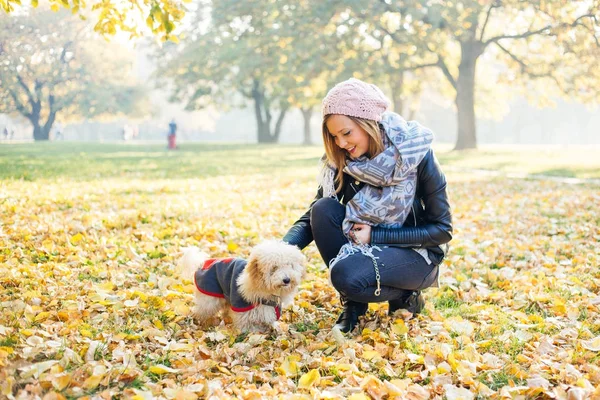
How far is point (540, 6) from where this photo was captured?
20297 millimetres

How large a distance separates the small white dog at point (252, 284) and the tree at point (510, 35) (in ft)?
60.0

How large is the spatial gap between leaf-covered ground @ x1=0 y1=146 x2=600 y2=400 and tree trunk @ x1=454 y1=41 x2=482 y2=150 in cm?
1910

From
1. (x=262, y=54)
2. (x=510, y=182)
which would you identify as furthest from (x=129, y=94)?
(x=510, y=182)

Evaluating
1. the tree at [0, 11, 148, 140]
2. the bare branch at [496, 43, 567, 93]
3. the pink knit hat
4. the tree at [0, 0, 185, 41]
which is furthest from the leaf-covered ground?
the bare branch at [496, 43, 567, 93]

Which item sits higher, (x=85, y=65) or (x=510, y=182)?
(x=85, y=65)

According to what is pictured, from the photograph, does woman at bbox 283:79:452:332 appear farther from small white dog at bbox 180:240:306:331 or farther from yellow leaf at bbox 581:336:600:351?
yellow leaf at bbox 581:336:600:351

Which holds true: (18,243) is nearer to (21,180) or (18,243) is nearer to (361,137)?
(361,137)

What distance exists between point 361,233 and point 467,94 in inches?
944

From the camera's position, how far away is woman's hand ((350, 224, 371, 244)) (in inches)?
146

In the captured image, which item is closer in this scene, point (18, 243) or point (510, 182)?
point (18, 243)

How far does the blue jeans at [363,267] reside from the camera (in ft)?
11.9

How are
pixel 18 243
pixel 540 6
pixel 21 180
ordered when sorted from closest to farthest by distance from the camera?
pixel 18 243
pixel 21 180
pixel 540 6

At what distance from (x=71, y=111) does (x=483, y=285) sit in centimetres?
3961

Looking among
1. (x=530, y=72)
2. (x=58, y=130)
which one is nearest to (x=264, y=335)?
(x=530, y=72)
